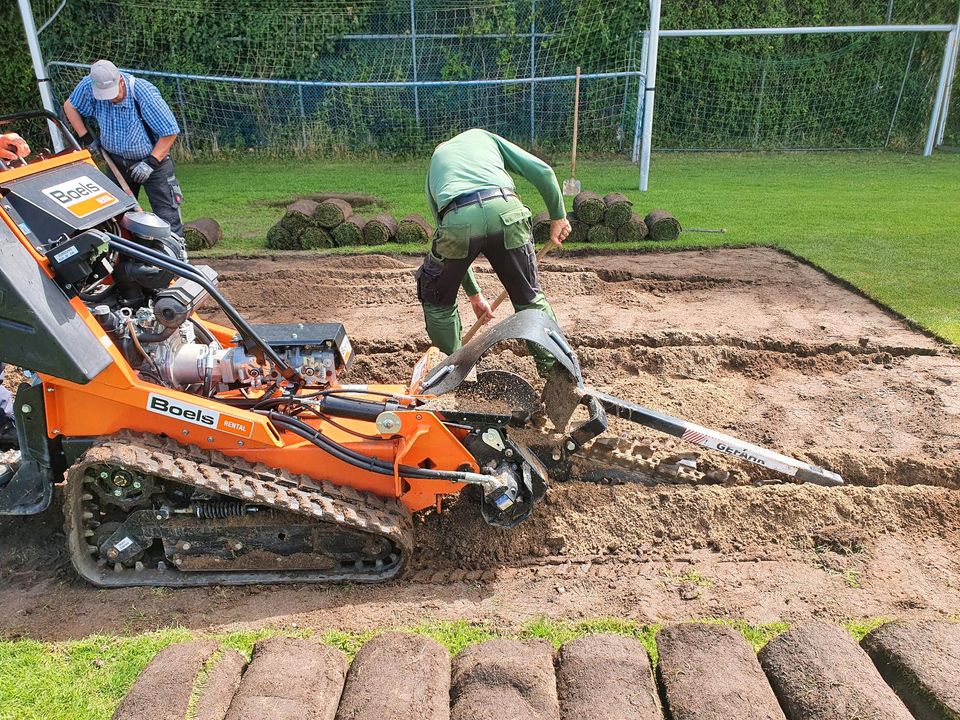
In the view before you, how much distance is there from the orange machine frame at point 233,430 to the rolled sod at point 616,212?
21.2 ft

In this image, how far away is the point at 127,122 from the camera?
7105 millimetres

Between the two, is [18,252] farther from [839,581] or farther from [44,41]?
[44,41]

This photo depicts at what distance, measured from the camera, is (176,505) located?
382 cm

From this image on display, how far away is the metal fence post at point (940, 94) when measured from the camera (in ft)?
51.0

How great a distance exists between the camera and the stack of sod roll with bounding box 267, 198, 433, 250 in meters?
9.73

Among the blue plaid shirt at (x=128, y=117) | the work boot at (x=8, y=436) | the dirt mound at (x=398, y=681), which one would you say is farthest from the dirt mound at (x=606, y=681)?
the blue plaid shirt at (x=128, y=117)

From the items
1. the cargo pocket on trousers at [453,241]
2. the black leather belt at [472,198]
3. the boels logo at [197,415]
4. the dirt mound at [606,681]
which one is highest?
the black leather belt at [472,198]

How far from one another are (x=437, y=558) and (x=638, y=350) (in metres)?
2.93

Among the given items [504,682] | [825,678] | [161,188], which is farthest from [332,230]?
[825,678]

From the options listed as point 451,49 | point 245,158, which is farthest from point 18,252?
point 451,49

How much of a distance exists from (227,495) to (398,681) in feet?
4.28

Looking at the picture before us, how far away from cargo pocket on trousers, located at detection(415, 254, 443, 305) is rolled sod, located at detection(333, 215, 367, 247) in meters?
4.89

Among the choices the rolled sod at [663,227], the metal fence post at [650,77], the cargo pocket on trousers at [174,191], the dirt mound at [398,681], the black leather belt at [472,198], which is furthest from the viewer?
the metal fence post at [650,77]

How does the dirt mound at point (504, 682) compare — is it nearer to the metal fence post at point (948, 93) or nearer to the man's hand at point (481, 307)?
the man's hand at point (481, 307)
